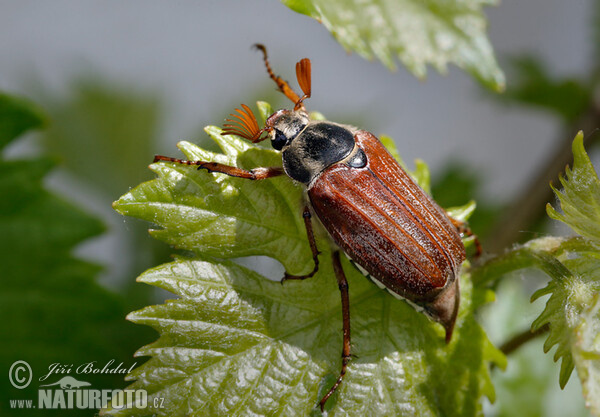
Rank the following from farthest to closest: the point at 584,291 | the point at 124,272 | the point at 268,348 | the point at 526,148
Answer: the point at 526,148, the point at 124,272, the point at 268,348, the point at 584,291

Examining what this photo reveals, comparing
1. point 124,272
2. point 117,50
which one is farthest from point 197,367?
point 117,50

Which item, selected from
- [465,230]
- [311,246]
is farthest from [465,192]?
[311,246]

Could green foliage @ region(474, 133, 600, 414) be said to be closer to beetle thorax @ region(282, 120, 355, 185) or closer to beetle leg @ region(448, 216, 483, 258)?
beetle leg @ region(448, 216, 483, 258)

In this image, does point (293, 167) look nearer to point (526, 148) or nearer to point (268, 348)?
point (268, 348)

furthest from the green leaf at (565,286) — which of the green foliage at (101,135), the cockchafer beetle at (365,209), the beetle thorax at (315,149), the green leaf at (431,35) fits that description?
the green foliage at (101,135)

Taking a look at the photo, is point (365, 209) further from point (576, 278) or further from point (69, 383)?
point (69, 383)
